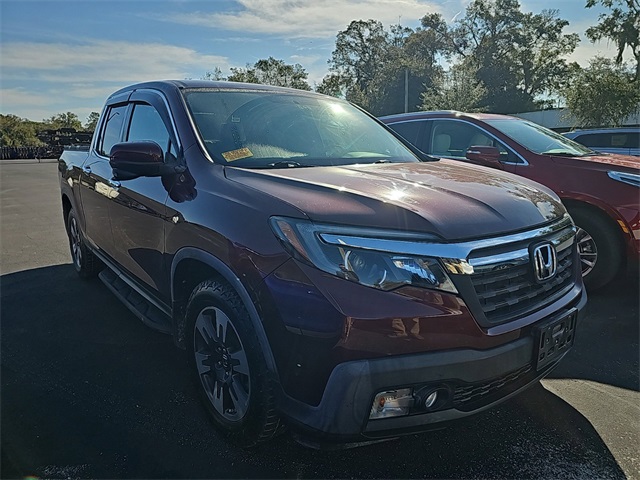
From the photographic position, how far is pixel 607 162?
15.2 feet

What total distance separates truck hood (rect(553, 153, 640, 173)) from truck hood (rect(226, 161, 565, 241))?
2.25 m

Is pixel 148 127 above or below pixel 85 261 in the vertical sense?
above

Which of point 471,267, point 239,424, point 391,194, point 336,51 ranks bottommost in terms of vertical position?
point 239,424

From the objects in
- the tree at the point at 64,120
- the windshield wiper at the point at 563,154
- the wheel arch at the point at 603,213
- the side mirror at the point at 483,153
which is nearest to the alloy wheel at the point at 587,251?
the wheel arch at the point at 603,213

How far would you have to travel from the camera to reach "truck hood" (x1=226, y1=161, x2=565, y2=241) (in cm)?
194

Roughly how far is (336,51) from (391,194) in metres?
71.3

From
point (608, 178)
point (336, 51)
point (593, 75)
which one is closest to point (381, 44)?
point (336, 51)

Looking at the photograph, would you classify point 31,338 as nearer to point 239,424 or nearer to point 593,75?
point 239,424

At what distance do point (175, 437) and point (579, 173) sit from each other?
4213mm

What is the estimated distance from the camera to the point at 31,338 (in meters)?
3.62

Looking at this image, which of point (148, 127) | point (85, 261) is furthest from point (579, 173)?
point (85, 261)

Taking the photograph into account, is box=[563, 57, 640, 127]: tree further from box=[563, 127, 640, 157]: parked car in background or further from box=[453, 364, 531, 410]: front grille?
box=[453, 364, 531, 410]: front grille

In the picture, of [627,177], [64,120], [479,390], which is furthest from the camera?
[64,120]

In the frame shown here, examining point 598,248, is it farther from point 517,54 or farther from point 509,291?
point 517,54
